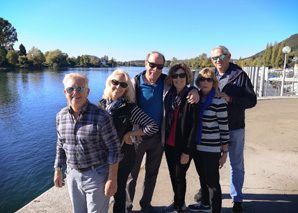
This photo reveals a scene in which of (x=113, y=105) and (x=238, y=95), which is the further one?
(x=238, y=95)

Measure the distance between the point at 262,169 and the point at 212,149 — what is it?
6.71ft

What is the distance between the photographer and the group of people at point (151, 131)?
165 cm

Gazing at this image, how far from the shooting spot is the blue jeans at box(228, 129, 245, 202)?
2473 millimetres

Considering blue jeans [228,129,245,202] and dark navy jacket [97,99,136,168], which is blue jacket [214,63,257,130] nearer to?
blue jeans [228,129,245,202]

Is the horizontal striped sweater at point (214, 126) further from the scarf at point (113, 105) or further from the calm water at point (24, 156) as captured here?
the calm water at point (24, 156)

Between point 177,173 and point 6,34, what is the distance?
107 metres

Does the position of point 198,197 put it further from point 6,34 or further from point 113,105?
point 6,34

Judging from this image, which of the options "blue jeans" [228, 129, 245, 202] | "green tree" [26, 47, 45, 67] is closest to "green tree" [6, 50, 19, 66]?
"green tree" [26, 47, 45, 67]

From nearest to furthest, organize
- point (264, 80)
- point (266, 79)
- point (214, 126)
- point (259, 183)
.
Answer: point (214, 126)
point (259, 183)
point (264, 80)
point (266, 79)

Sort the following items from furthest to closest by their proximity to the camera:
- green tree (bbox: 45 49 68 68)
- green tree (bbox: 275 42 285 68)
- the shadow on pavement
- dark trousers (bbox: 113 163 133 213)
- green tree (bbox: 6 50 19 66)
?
green tree (bbox: 45 49 68 68), green tree (bbox: 275 42 285 68), green tree (bbox: 6 50 19 66), the shadow on pavement, dark trousers (bbox: 113 163 133 213)

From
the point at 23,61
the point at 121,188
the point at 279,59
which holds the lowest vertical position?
the point at 121,188

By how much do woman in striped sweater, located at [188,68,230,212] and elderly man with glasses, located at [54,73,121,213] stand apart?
996 millimetres

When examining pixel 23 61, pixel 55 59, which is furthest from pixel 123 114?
pixel 55 59

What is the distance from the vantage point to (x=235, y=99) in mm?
2342
